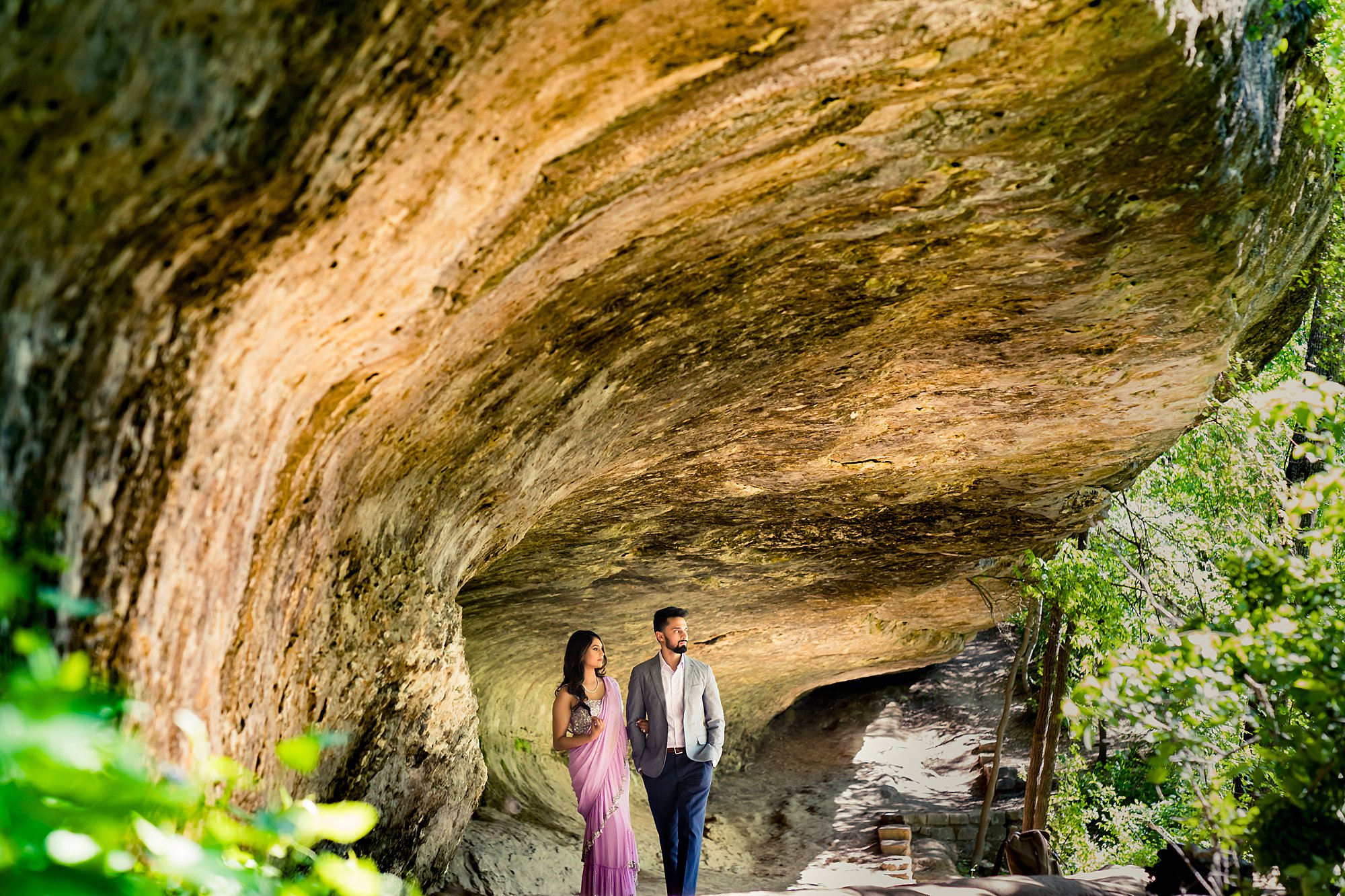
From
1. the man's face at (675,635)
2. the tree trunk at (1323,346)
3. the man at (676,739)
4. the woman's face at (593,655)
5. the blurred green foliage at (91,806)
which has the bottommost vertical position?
the blurred green foliage at (91,806)

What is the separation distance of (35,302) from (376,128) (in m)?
0.96

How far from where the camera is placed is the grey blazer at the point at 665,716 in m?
6.04

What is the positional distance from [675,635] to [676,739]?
26.4 inches

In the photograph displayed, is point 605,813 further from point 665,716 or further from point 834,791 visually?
point 834,791

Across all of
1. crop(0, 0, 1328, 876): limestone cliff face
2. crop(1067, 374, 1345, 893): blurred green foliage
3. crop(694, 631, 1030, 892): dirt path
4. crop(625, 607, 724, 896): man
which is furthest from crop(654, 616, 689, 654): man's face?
crop(694, 631, 1030, 892): dirt path

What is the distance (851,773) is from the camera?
50.6 feet

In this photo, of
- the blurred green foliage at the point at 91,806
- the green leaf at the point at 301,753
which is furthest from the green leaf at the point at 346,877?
the green leaf at the point at 301,753

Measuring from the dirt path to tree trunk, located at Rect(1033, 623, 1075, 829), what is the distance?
7.64ft

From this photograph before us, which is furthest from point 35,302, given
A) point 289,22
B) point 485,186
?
point 485,186

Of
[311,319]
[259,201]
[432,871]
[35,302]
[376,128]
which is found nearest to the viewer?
[35,302]

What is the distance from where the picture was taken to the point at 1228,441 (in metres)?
7.78

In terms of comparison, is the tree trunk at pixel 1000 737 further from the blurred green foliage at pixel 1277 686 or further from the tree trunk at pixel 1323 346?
the blurred green foliage at pixel 1277 686

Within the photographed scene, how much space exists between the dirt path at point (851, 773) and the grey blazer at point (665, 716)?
12.5 ft

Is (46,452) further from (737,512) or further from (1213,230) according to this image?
(737,512)
